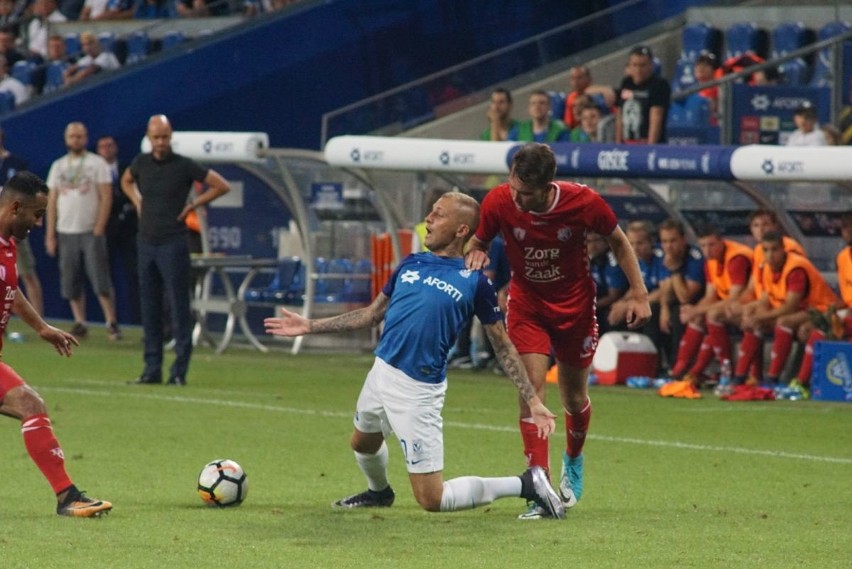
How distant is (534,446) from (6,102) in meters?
18.4

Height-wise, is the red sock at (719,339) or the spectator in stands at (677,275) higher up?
the spectator in stands at (677,275)

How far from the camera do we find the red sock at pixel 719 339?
15688 millimetres

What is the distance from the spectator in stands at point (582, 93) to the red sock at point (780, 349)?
14.8 ft

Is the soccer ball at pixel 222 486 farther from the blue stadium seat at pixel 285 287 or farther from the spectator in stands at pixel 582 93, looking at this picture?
the spectator in stands at pixel 582 93

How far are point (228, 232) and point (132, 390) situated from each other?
484cm

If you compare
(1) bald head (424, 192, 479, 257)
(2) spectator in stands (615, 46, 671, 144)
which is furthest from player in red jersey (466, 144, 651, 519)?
(2) spectator in stands (615, 46, 671, 144)

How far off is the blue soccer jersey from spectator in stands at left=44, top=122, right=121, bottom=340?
11.9m

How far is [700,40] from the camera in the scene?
73.4ft

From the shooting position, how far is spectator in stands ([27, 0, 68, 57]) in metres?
27.5

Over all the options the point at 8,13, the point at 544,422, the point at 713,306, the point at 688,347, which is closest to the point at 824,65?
the point at 713,306

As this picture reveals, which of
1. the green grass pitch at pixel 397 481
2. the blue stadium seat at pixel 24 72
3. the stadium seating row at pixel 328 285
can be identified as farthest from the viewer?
the blue stadium seat at pixel 24 72

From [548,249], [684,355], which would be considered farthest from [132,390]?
[548,249]

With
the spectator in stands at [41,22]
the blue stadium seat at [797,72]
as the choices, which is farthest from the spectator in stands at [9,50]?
the blue stadium seat at [797,72]

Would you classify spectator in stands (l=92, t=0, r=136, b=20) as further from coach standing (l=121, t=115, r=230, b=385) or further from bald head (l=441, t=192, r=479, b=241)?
bald head (l=441, t=192, r=479, b=241)
